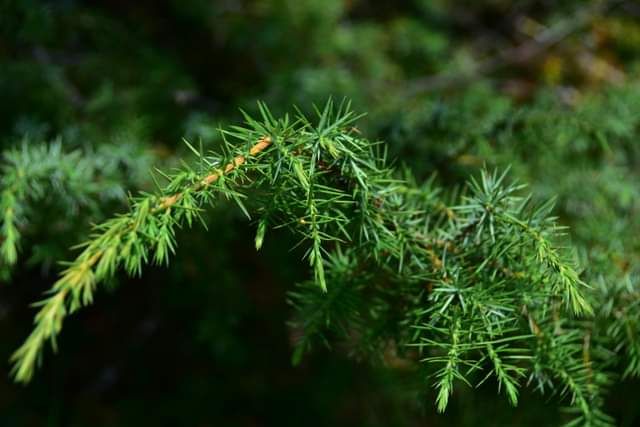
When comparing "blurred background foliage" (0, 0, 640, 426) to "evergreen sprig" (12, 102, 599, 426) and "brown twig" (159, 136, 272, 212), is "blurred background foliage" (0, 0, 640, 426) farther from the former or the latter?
"brown twig" (159, 136, 272, 212)

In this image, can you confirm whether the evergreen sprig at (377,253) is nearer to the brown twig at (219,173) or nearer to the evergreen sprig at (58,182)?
the brown twig at (219,173)

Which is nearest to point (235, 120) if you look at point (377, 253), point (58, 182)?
point (58, 182)

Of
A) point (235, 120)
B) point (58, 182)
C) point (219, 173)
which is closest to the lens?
point (219, 173)

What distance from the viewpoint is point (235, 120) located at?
170 cm

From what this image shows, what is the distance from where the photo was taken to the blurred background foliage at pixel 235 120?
125 centimetres

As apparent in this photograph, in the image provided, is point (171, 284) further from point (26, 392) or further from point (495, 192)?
point (495, 192)

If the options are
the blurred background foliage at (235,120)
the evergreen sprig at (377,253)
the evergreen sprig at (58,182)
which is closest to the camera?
the evergreen sprig at (377,253)

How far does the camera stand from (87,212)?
125 centimetres

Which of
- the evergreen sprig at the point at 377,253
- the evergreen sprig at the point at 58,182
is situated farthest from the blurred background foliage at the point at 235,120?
the evergreen sprig at the point at 377,253

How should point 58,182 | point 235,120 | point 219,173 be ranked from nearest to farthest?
1. point 219,173
2. point 58,182
3. point 235,120

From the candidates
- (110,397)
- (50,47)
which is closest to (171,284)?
(110,397)

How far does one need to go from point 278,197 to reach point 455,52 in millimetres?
1761

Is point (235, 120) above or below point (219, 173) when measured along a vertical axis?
above

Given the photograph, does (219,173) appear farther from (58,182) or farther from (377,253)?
(58,182)
